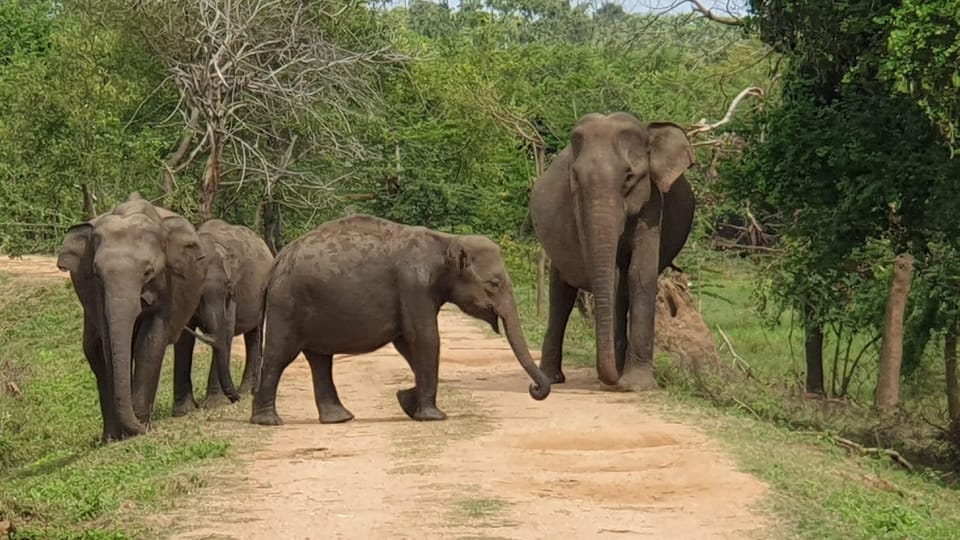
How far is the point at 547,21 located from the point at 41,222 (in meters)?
63.1

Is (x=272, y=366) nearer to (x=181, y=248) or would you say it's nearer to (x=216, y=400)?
(x=181, y=248)

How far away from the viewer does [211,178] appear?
25938mm

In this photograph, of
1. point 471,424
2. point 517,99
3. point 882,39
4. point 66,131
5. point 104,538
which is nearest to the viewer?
point 104,538

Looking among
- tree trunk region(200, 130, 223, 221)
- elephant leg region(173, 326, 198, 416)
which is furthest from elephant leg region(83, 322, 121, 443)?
tree trunk region(200, 130, 223, 221)

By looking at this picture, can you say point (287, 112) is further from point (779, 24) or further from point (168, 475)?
point (168, 475)

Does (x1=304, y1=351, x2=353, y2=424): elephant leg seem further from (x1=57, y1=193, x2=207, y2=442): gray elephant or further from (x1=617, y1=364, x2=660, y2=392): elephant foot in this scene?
(x1=617, y1=364, x2=660, y2=392): elephant foot

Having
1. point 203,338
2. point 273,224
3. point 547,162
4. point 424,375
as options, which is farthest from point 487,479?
point 273,224

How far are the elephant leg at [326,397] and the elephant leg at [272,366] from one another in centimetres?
27

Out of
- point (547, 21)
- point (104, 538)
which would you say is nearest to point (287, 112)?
point (104, 538)

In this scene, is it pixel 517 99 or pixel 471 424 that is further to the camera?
pixel 517 99

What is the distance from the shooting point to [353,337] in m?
12.8

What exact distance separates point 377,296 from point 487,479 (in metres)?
3.07

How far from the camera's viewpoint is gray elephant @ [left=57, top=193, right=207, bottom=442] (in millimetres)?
12484

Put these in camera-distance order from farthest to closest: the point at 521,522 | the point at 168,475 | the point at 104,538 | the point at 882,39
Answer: the point at 882,39
the point at 168,475
the point at 521,522
the point at 104,538
